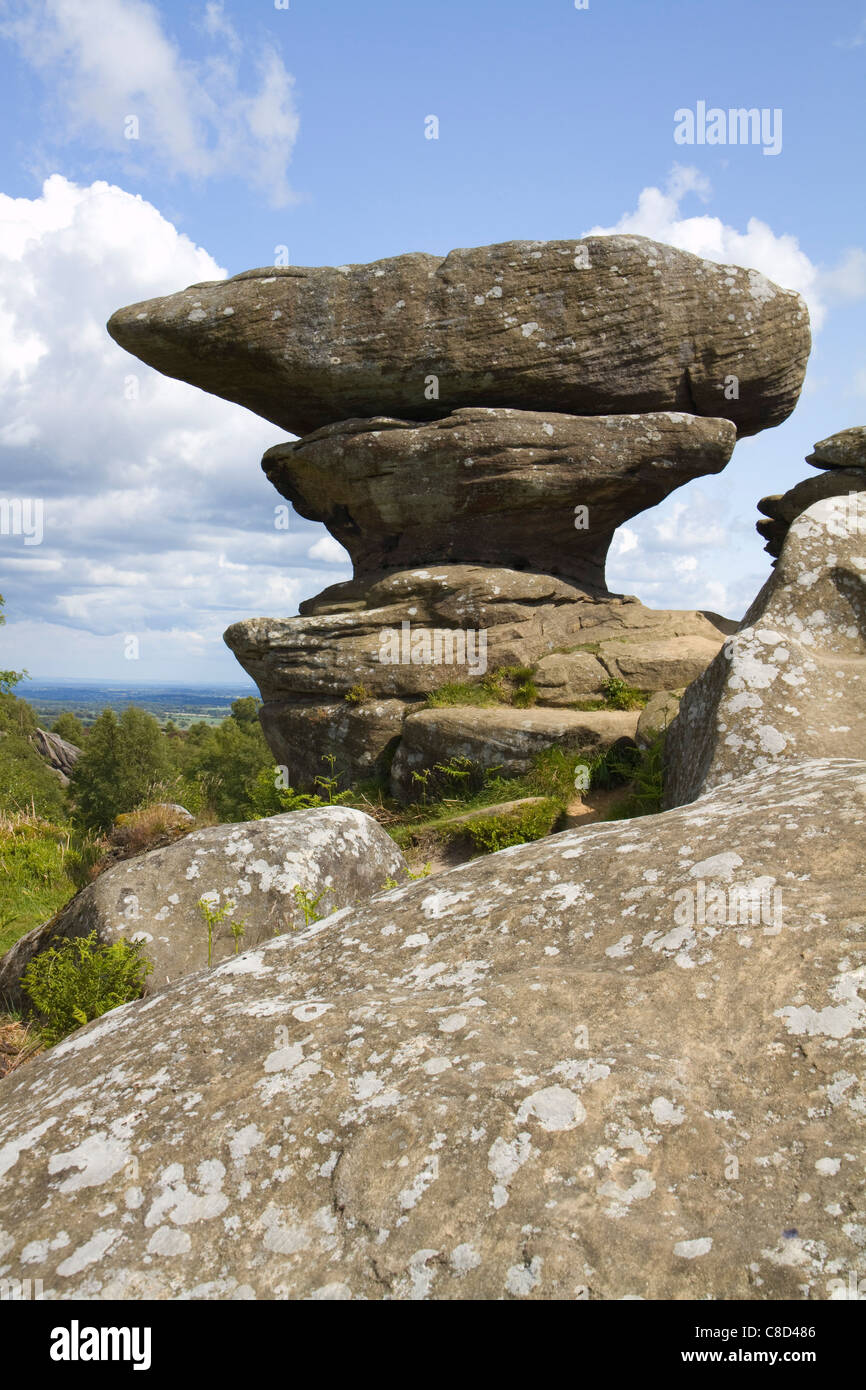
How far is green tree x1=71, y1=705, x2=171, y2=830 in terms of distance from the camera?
3195 centimetres

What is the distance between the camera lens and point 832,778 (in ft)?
15.4

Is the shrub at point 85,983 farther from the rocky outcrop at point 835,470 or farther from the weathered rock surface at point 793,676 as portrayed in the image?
the rocky outcrop at point 835,470

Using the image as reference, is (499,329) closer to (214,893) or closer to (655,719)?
(655,719)

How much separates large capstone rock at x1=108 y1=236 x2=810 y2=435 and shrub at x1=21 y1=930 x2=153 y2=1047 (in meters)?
13.4

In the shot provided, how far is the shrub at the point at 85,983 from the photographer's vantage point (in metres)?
6.90

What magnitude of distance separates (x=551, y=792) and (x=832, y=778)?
8.78m

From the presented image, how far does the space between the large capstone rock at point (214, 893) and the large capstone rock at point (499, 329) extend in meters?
11.7

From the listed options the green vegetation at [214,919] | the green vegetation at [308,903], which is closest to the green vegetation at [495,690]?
the green vegetation at [308,903]

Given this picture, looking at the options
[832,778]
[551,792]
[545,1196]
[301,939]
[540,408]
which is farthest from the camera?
[540,408]

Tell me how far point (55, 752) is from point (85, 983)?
2191 inches

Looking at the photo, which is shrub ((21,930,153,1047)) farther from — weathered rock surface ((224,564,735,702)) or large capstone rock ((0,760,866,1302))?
weathered rock surface ((224,564,735,702))

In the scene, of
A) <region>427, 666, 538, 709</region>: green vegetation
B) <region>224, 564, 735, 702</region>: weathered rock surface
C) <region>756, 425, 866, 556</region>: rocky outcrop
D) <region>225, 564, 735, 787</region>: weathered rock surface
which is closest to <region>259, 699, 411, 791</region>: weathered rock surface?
<region>225, 564, 735, 787</region>: weathered rock surface
